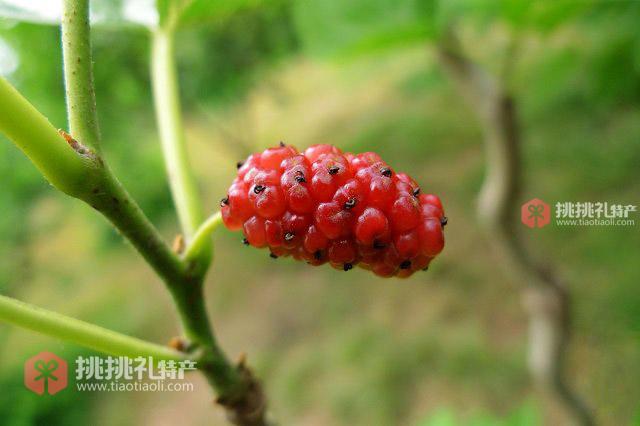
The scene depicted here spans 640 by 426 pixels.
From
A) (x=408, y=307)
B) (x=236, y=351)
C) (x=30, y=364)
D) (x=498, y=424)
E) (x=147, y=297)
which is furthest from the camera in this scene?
(x=147, y=297)

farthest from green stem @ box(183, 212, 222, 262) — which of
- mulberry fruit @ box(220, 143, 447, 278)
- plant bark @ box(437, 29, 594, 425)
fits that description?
plant bark @ box(437, 29, 594, 425)

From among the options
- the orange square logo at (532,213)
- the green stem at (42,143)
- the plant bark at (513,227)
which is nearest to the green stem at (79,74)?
the green stem at (42,143)

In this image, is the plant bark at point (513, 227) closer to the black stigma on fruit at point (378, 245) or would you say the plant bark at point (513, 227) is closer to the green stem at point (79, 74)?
the black stigma on fruit at point (378, 245)

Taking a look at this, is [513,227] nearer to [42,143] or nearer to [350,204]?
[350,204]

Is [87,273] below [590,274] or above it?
above

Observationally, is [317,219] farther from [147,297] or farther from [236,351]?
[147,297]

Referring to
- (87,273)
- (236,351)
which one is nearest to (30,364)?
(236,351)
